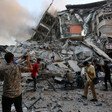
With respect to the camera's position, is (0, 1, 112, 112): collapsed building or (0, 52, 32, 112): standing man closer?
(0, 52, 32, 112): standing man

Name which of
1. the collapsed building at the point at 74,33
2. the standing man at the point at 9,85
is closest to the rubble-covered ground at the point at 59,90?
the collapsed building at the point at 74,33

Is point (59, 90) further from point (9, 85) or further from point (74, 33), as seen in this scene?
point (74, 33)

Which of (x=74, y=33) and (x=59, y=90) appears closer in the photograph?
(x=59, y=90)

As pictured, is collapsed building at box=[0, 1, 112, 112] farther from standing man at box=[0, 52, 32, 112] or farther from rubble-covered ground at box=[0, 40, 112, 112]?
standing man at box=[0, 52, 32, 112]

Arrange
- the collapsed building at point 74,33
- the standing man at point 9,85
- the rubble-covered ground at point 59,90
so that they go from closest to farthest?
the standing man at point 9,85 < the rubble-covered ground at point 59,90 < the collapsed building at point 74,33

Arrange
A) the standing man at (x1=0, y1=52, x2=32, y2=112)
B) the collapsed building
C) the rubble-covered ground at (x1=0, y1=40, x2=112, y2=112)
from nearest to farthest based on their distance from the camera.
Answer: the standing man at (x1=0, y1=52, x2=32, y2=112)
the rubble-covered ground at (x1=0, y1=40, x2=112, y2=112)
the collapsed building

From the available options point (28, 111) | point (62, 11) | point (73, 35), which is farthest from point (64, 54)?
point (62, 11)

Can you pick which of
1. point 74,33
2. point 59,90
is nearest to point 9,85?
point 59,90

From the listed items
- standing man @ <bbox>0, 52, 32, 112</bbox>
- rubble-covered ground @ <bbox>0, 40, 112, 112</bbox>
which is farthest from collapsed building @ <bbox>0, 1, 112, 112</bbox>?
standing man @ <bbox>0, 52, 32, 112</bbox>

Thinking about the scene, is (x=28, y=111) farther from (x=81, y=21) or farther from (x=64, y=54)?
(x=81, y=21)

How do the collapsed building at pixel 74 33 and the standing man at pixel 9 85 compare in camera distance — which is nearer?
the standing man at pixel 9 85

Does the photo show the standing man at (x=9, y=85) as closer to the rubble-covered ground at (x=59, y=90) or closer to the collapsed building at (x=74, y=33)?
the rubble-covered ground at (x=59, y=90)

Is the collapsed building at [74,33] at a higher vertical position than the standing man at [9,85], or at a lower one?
higher

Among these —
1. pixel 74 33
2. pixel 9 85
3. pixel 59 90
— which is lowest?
pixel 59 90
